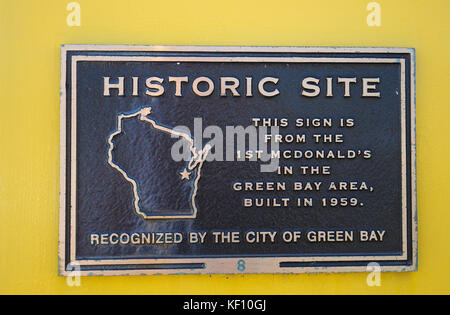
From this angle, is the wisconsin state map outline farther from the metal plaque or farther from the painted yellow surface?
the painted yellow surface

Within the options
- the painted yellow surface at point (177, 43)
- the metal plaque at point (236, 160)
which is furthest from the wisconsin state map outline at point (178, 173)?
the painted yellow surface at point (177, 43)

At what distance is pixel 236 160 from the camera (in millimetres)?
1655

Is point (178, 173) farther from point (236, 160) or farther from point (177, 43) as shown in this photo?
point (177, 43)

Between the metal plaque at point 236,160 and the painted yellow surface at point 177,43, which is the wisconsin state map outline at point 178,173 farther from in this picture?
the painted yellow surface at point 177,43

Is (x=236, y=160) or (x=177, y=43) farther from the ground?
(x=177, y=43)

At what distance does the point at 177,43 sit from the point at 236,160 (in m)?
0.67

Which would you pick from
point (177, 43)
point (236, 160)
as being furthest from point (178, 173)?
point (177, 43)

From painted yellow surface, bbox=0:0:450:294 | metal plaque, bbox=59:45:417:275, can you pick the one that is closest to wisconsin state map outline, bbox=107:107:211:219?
metal plaque, bbox=59:45:417:275

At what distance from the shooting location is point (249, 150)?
1.65m

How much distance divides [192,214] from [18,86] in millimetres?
1080

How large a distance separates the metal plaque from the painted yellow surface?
110 millimetres

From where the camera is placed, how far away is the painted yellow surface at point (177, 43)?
169cm

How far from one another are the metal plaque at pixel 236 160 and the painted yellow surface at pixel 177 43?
11 centimetres
